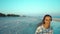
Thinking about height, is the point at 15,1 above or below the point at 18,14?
above

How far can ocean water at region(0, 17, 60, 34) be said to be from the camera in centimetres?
258

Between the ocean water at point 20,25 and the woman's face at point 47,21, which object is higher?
the woman's face at point 47,21

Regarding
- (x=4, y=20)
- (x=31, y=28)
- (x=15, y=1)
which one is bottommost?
(x=31, y=28)

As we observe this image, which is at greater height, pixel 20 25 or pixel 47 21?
pixel 47 21

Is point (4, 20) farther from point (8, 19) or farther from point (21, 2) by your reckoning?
point (21, 2)

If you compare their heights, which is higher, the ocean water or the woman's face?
the woman's face

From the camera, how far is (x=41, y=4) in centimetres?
269

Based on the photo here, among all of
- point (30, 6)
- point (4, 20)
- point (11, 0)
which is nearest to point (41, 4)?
point (30, 6)

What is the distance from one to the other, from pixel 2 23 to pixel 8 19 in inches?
5.7

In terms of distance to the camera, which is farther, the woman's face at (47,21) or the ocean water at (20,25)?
the ocean water at (20,25)

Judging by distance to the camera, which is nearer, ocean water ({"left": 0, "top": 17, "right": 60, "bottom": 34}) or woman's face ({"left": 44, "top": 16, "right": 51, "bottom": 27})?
woman's face ({"left": 44, "top": 16, "right": 51, "bottom": 27})

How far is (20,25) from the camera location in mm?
2611

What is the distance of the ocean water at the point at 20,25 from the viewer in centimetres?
258

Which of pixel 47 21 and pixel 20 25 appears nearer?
pixel 47 21
